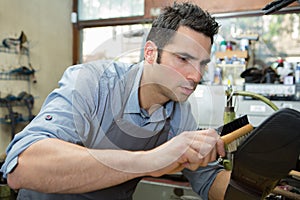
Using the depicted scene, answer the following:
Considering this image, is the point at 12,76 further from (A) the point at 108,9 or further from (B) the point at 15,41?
(A) the point at 108,9

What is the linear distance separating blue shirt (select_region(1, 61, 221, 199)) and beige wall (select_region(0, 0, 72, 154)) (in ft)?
5.16

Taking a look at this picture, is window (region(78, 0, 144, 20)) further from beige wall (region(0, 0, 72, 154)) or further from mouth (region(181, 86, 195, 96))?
mouth (region(181, 86, 195, 96))

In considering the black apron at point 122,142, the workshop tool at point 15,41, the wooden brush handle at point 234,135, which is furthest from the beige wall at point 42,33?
the wooden brush handle at point 234,135

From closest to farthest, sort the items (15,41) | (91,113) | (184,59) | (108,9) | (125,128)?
(184,59) < (91,113) < (125,128) < (15,41) < (108,9)

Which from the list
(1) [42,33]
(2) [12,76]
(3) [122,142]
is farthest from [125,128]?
(1) [42,33]

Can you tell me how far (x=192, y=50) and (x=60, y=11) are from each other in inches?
87.6

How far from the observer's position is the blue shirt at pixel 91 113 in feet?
2.26

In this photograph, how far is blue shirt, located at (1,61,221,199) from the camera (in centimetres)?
69

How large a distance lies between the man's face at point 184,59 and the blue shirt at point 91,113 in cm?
20

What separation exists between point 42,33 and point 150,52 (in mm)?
1944

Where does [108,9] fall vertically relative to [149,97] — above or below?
above

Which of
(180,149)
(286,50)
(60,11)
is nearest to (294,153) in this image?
(180,149)

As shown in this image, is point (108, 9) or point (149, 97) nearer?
point (149, 97)

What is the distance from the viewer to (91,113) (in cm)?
82
